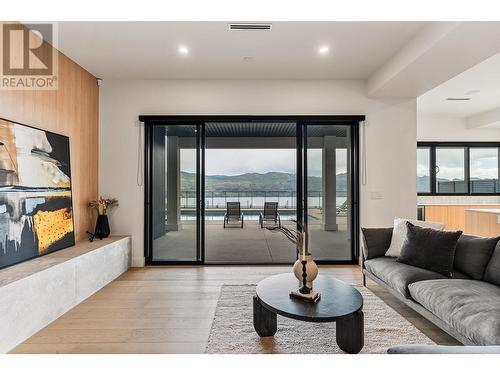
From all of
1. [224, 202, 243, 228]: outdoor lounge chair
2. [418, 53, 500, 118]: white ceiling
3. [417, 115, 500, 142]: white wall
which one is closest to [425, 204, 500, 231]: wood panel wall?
[417, 115, 500, 142]: white wall

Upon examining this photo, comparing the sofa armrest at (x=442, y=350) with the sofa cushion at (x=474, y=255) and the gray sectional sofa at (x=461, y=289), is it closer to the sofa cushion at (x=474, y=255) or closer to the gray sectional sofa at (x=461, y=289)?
the gray sectional sofa at (x=461, y=289)

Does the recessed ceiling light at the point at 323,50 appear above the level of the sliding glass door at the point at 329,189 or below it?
above

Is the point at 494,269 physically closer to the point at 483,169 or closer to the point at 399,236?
the point at 399,236

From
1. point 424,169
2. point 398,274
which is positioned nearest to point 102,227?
point 398,274

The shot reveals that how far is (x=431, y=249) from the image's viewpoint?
106 inches

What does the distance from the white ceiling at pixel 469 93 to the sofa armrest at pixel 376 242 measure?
2.80m

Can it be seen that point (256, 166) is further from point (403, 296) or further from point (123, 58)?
point (403, 296)

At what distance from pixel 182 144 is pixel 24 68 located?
2.19 metres

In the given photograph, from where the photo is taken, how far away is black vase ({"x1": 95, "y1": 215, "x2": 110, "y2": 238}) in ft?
13.1

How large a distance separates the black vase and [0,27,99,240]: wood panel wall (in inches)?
6.6

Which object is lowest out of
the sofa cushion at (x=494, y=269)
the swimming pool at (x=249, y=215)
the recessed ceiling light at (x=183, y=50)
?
the swimming pool at (x=249, y=215)

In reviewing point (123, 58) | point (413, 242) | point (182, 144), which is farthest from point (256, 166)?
point (413, 242)

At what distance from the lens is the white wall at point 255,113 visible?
4.41 meters

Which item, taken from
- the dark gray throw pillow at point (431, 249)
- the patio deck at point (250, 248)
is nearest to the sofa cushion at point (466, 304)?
the dark gray throw pillow at point (431, 249)
